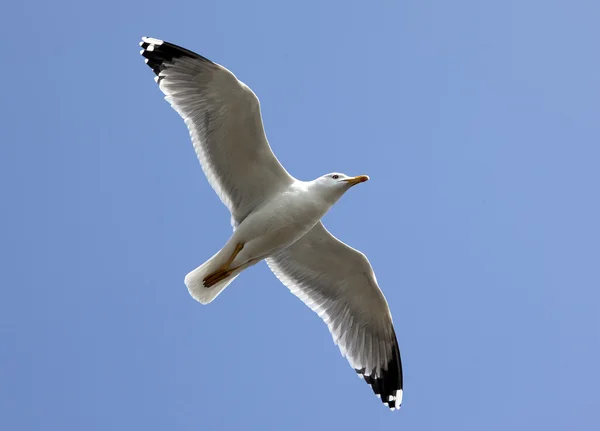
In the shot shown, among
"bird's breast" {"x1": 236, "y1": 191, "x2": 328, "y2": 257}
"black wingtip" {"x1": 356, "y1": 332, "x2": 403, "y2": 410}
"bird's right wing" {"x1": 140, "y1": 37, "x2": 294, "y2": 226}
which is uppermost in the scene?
"bird's right wing" {"x1": 140, "y1": 37, "x2": 294, "y2": 226}

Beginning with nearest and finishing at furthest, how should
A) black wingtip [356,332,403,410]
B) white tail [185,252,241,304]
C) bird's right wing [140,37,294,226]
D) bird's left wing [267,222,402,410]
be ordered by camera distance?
1. bird's right wing [140,37,294,226]
2. white tail [185,252,241,304]
3. bird's left wing [267,222,402,410]
4. black wingtip [356,332,403,410]

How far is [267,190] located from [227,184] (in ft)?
1.09

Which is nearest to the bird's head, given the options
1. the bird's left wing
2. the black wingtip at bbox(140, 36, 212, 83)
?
the bird's left wing

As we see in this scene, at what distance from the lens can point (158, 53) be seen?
6934 mm

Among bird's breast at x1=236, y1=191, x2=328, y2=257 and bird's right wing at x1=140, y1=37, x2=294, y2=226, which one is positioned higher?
bird's right wing at x1=140, y1=37, x2=294, y2=226

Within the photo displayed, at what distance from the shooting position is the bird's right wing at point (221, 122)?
22.3ft

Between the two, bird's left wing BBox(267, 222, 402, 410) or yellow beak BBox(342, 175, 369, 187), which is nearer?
yellow beak BBox(342, 175, 369, 187)

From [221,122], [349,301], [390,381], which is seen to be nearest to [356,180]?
[221,122]

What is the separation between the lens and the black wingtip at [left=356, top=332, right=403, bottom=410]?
7.92 meters

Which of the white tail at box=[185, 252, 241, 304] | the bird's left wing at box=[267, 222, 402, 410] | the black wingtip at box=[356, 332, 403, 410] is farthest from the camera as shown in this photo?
the black wingtip at box=[356, 332, 403, 410]

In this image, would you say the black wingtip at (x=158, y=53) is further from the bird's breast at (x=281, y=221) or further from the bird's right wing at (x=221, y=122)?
the bird's breast at (x=281, y=221)

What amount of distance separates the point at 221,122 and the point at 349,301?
6.36ft

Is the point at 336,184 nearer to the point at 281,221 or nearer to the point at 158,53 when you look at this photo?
the point at 281,221

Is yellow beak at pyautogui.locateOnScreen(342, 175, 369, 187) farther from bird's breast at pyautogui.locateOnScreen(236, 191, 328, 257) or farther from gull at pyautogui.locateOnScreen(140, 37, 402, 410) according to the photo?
bird's breast at pyautogui.locateOnScreen(236, 191, 328, 257)
